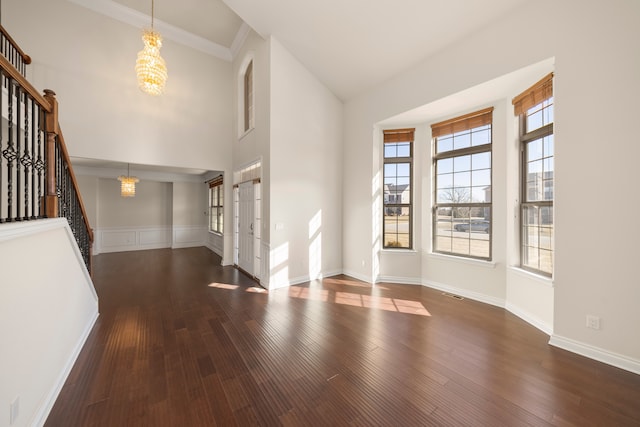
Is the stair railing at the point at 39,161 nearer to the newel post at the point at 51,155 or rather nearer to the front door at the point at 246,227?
the newel post at the point at 51,155

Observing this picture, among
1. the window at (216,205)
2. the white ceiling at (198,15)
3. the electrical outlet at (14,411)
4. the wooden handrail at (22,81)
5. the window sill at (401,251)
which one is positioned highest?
the white ceiling at (198,15)

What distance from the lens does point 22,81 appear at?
1799 millimetres

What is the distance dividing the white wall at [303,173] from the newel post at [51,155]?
8.67 ft

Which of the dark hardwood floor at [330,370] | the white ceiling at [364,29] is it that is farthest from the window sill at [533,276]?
the white ceiling at [364,29]

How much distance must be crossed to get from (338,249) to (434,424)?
377 cm

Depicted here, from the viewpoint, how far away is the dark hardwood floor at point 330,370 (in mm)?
1854

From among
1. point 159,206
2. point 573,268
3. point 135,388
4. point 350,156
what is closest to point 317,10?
point 350,156

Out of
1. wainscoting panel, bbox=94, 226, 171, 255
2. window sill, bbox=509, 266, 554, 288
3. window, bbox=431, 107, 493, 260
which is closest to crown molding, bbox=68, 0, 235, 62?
window, bbox=431, 107, 493, 260

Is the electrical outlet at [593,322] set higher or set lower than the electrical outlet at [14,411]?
higher

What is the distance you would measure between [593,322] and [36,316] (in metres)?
4.67

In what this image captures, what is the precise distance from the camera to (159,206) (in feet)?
29.4

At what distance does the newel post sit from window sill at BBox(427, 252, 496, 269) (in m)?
4.96

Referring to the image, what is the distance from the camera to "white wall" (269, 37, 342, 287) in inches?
180

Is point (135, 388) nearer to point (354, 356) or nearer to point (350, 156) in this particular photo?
point (354, 356)
